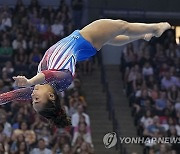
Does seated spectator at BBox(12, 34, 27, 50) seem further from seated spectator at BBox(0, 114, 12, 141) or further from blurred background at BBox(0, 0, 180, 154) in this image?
seated spectator at BBox(0, 114, 12, 141)

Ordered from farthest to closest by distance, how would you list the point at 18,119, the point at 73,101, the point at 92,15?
the point at 92,15 → the point at 73,101 → the point at 18,119

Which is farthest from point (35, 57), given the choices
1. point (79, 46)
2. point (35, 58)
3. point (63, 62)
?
point (63, 62)

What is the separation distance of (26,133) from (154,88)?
151 inches

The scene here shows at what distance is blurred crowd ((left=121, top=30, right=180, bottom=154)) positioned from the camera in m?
13.2

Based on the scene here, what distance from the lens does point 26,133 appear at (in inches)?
474

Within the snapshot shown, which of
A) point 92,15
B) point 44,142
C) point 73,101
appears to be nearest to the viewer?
point 44,142

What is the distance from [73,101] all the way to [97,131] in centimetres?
156

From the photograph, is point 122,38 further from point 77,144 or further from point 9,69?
point 9,69

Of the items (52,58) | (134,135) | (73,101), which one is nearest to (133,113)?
(134,135)

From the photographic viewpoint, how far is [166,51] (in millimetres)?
16750

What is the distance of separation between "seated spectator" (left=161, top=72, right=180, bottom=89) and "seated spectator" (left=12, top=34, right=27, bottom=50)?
336 centimetres

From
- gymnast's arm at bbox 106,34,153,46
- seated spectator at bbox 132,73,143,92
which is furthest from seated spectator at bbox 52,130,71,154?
gymnast's arm at bbox 106,34,153,46

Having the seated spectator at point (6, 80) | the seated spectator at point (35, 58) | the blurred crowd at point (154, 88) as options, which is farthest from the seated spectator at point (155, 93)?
the seated spectator at point (6, 80)

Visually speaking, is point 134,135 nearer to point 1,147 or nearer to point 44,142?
point 44,142
